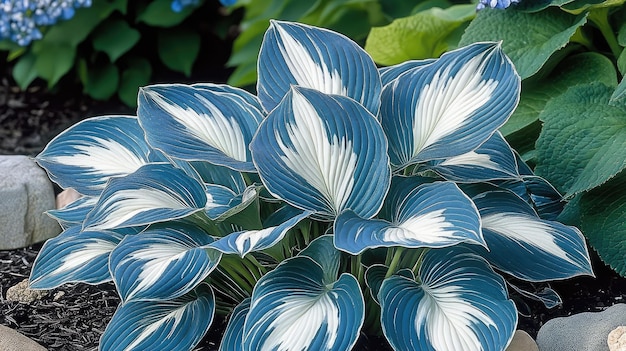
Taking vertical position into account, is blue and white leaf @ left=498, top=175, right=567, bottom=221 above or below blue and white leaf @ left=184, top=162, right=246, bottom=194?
below

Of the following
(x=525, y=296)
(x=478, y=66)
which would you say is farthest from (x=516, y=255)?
(x=478, y=66)

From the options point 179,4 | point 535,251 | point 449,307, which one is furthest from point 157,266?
point 179,4

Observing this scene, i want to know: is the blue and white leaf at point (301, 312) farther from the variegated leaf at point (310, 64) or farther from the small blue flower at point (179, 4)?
the small blue flower at point (179, 4)

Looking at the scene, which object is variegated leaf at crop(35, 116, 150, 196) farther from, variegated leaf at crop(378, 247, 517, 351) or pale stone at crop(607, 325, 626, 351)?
pale stone at crop(607, 325, 626, 351)

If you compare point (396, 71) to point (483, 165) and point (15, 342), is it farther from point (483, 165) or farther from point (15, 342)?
point (15, 342)

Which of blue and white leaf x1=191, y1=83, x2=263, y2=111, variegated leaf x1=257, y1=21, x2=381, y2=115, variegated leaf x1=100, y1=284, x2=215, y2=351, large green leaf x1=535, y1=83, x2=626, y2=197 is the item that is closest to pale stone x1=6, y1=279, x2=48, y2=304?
variegated leaf x1=100, y1=284, x2=215, y2=351

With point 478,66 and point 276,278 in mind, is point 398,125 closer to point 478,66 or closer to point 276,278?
point 478,66
